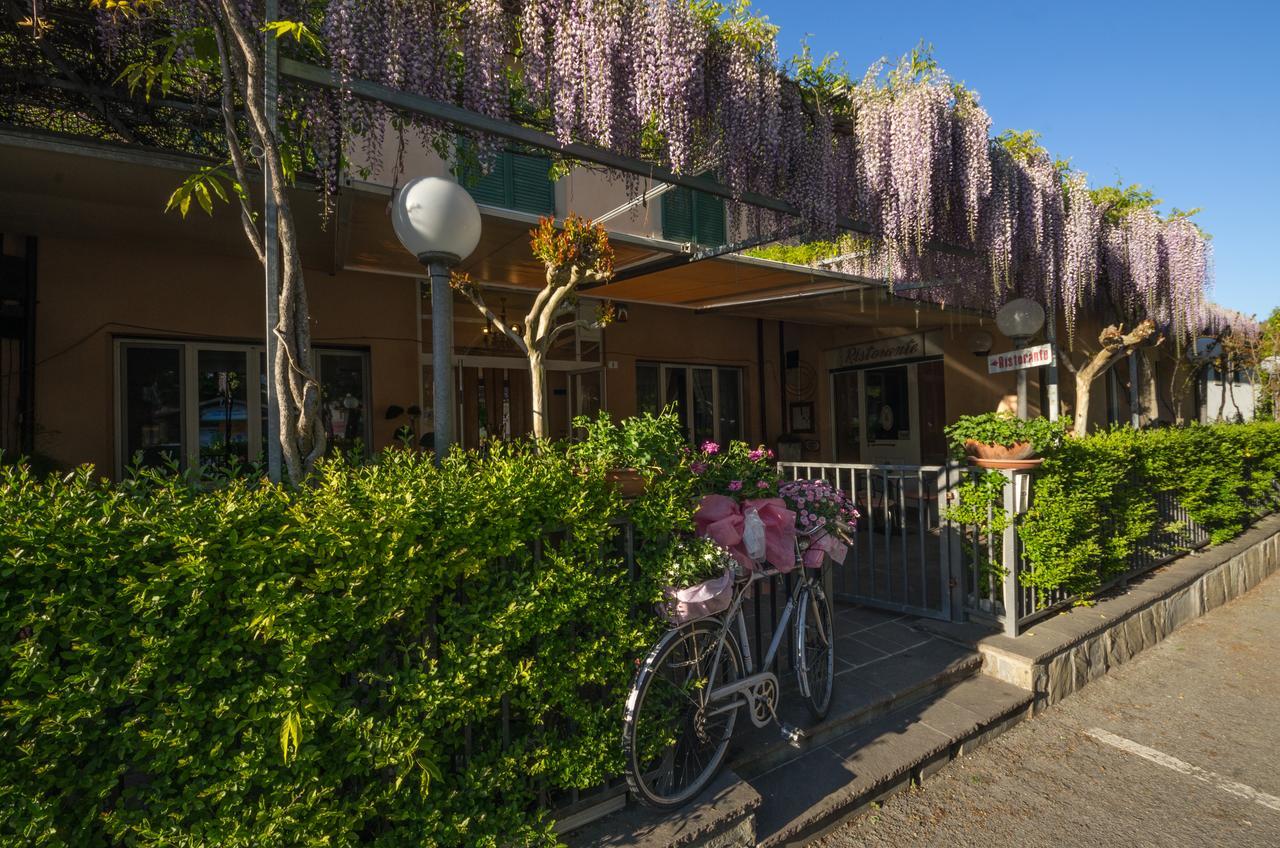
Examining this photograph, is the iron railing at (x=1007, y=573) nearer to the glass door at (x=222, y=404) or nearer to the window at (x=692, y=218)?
the window at (x=692, y=218)

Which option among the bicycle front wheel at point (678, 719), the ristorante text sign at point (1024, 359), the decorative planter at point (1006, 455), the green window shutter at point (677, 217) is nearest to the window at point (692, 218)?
the green window shutter at point (677, 217)

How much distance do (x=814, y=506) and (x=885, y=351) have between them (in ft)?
29.1

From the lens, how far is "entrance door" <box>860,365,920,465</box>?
10992 millimetres

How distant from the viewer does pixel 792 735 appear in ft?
9.52

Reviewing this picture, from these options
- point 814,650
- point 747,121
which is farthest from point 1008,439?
point 747,121

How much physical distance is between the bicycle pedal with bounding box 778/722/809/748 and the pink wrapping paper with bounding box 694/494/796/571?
2.40ft

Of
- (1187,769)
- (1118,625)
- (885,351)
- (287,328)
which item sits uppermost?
(885,351)

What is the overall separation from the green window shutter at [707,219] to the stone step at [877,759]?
23.3 feet

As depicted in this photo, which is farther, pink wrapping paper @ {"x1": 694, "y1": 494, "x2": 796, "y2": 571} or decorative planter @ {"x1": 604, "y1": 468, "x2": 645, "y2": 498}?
pink wrapping paper @ {"x1": 694, "y1": 494, "x2": 796, "y2": 571}

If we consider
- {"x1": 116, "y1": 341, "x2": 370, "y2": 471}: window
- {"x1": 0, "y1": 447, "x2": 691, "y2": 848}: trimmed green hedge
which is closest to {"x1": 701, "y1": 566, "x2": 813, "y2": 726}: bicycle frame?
{"x1": 0, "y1": 447, "x2": 691, "y2": 848}: trimmed green hedge

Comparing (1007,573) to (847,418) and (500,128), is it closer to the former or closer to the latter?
(500,128)

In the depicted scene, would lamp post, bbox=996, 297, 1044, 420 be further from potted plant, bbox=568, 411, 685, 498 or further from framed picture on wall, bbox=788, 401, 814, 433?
framed picture on wall, bbox=788, 401, 814, 433

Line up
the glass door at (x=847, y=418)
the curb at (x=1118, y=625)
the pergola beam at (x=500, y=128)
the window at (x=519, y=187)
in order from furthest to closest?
the glass door at (x=847, y=418)
the window at (x=519, y=187)
the curb at (x=1118, y=625)
the pergola beam at (x=500, y=128)

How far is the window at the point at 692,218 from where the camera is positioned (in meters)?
9.12
